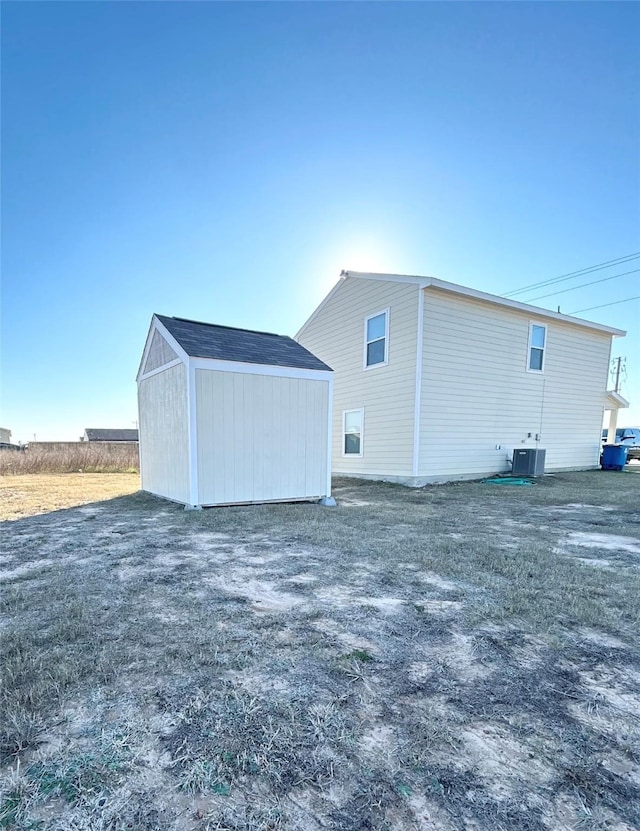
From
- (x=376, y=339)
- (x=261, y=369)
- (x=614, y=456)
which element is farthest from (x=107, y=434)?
(x=614, y=456)

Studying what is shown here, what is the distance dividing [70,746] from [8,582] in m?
2.06

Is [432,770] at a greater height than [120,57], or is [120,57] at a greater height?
[120,57]

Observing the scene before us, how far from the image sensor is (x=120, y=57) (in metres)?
Answer: 5.44

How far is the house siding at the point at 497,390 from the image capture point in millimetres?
8438

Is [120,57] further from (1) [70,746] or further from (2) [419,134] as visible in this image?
(1) [70,746]

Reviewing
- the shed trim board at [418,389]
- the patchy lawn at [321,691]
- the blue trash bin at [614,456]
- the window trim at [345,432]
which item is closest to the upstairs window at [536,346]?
the shed trim board at [418,389]

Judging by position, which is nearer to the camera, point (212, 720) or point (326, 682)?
point (212, 720)

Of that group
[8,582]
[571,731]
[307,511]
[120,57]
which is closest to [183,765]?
[571,731]

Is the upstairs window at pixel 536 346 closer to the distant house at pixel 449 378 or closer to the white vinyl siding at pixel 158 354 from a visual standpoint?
the distant house at pixel 449 378

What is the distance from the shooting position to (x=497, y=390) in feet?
30.7

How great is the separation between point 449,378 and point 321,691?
26.1 feet

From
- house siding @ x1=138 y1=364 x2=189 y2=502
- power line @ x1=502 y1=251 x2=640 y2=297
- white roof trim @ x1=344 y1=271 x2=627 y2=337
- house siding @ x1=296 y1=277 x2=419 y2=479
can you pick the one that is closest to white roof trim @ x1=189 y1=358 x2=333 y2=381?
house siding @ x1=138 y1=364 x2=189 y2=502

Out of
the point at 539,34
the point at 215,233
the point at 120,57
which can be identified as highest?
the point at 539,34

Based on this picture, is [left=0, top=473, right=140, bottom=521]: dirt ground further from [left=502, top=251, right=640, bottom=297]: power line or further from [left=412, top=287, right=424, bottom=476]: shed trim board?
[left=502, top=251, right=640, bottom=297]: power line
